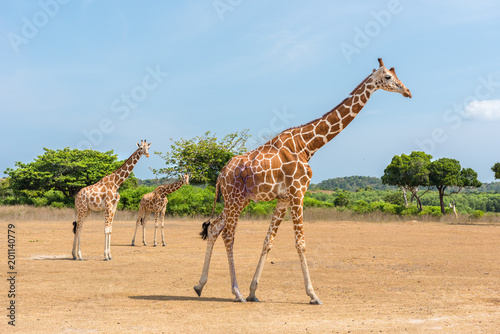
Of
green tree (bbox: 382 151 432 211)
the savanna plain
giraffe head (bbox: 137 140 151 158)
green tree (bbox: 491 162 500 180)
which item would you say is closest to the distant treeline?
green tree (bbox: 382 151 432 211)

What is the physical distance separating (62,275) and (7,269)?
1.98 m

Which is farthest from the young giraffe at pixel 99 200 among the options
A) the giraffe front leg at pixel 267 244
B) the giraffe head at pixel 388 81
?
the giraffe head at pixel 388 81

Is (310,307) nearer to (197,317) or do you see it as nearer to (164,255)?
(197,317)

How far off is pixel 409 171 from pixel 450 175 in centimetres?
325

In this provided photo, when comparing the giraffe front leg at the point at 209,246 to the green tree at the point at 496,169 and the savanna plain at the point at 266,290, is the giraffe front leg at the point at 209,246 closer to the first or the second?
the savanna plain at the point at 266,290

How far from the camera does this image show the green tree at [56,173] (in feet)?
149

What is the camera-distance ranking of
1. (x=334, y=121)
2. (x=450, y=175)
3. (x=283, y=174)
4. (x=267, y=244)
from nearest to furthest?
1. (x=283, y=174)
2. (x=267, y=244)
3. (x=334, y=121)
4. (x=450, y=175)

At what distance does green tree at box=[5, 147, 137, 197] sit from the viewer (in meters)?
45.3

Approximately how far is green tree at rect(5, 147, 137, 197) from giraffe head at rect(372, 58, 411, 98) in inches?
1550

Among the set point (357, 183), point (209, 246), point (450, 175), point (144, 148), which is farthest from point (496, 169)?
point (357, 183)

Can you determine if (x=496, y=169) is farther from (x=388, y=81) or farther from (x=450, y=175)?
(x=388, y=81)

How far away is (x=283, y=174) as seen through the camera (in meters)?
9.20

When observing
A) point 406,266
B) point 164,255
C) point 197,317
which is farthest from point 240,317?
point 164,255

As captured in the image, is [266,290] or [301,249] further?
[266,290]
